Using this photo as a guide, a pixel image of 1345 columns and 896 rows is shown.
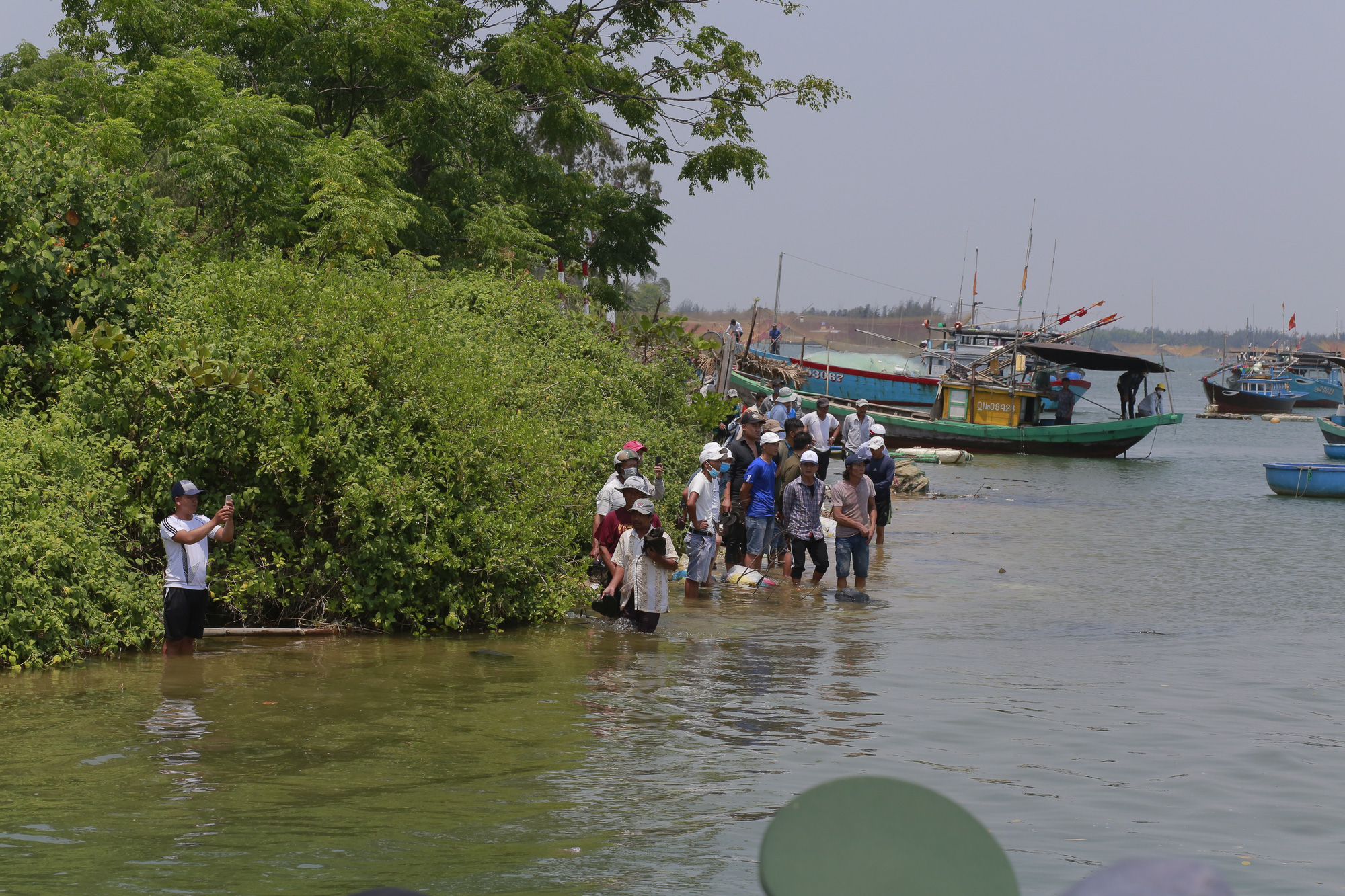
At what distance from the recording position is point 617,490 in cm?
1031

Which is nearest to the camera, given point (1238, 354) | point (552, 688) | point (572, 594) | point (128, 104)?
point (552, 688)

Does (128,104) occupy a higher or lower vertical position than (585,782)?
higher

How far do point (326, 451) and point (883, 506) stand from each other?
357 inches

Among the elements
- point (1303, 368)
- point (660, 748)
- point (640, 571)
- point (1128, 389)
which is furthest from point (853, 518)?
point (1303, 368)

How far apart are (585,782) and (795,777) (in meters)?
1.07

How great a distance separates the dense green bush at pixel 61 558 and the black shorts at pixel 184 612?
0.38m

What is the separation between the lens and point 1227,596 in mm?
14930

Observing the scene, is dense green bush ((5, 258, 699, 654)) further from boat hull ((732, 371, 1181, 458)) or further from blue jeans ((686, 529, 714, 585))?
boat hull ((732, 371, 1181, 458))

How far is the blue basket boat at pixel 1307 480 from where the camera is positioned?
94.7 feet

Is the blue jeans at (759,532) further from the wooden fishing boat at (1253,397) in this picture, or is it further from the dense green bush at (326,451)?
the wooden fishing boat at (1253,397)

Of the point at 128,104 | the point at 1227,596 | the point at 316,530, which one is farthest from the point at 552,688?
the point at 128,104

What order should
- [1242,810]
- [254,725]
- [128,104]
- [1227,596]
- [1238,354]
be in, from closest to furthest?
[1242,810]
[254,725]
[1227,596]
[128,104]
[1238,354]

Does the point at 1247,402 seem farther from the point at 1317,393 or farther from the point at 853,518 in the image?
the point at 853,518

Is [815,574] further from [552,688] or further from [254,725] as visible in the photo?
[254,725]
